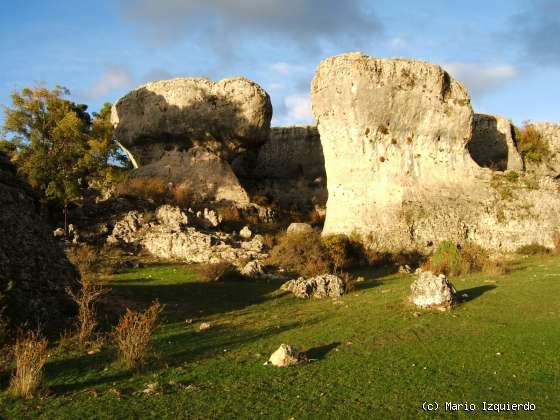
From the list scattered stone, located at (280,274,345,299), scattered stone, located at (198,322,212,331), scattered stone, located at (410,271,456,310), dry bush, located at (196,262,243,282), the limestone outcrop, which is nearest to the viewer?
scattered stone, located at (198,322,212,331)

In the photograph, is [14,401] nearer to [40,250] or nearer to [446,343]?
[40,250]

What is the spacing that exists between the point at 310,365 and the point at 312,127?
29060 millimetres

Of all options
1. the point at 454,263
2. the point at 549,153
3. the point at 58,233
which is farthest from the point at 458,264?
the point at 549,153

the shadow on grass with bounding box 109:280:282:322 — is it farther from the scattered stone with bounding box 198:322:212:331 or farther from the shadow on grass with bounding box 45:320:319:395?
the shadow on grass with bounding box 45:320:319:395

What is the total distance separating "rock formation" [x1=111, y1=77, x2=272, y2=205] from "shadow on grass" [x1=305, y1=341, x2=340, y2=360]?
2096 centimetres

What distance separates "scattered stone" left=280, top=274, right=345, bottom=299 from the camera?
1293cm

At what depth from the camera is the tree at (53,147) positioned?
21.5m

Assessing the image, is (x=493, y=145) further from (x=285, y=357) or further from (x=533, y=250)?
(x=285, y=357)

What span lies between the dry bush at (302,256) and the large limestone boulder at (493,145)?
12.4m

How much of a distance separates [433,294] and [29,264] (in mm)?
8152

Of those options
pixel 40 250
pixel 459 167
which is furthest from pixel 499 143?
pixel 40 250

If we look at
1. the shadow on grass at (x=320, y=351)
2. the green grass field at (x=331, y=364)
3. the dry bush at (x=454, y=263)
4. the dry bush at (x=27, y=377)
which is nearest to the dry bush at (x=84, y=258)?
the green grass field at (x=331, y=364)

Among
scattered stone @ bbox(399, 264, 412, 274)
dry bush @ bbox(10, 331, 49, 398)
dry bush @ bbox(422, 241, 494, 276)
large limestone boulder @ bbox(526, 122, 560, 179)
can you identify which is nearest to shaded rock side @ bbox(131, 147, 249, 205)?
scattered stone @ bbox(399, 264, 412, 274)

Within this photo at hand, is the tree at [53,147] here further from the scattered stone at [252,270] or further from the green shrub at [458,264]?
the green shrub at [458,264]
